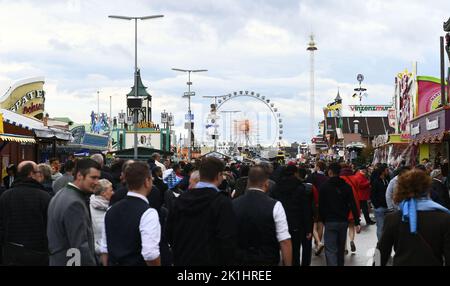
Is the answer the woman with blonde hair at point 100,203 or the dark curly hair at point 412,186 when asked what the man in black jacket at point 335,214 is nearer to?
the woman with blonde hair at point 100,203

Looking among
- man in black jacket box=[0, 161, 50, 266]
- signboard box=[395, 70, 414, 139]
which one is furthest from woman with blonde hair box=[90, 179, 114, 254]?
signboard box=[395, 70, 414, 139]

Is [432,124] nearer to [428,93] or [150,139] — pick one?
[428,93]

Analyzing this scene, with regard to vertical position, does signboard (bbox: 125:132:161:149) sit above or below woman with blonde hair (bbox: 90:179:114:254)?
above

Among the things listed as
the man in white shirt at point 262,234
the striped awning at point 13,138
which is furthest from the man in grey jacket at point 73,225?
the striped awning at point 13,138

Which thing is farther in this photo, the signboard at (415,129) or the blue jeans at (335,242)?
the signboard at (415,129)

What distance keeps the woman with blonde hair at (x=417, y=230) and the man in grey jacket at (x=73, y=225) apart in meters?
2.62

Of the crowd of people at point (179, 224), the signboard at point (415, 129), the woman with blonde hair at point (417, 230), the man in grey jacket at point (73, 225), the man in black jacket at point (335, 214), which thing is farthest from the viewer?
the signboard at point (415, 129)

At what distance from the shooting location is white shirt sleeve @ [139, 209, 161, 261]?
20.1 ft

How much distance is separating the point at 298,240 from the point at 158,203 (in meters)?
2.31

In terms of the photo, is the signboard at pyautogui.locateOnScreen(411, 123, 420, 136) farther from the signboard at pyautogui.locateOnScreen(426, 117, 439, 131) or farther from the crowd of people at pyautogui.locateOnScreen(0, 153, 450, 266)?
the crowd of people at pyautogui.locateOnScreen(0, 153, 450, 266)

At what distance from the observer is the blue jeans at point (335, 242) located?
38.7ft

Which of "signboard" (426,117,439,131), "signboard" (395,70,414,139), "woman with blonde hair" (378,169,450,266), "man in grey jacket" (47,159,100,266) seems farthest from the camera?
"signboard" (395,70,414,139)

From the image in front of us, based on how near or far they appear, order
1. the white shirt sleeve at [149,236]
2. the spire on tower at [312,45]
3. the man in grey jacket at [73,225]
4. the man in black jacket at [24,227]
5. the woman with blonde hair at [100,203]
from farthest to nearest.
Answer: the spire on tower at [312,45], the woman with blonde hair at [100,203], the man in black jacket at [24,227], the man in grey jacket at [73,225], the white shirt sleeve at [149,236]
